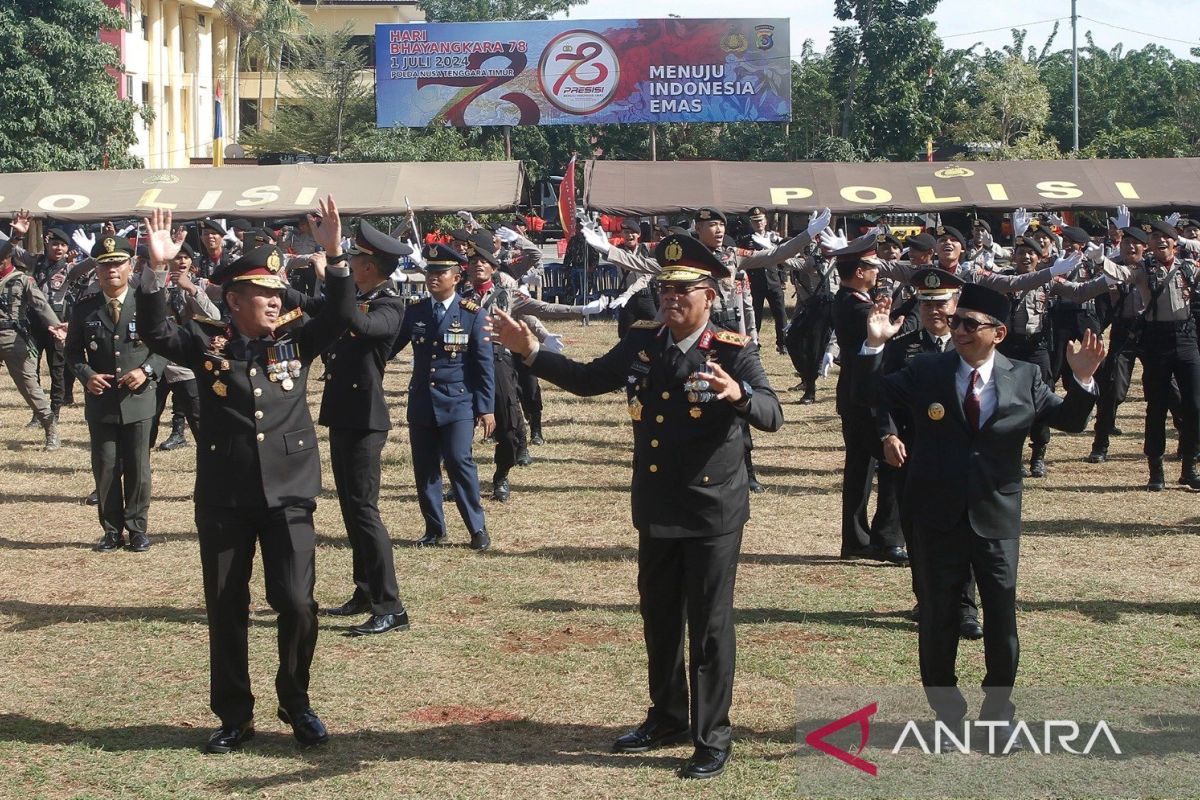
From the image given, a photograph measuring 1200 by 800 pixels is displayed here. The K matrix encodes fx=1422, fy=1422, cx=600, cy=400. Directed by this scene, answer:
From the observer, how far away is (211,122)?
2741 inches

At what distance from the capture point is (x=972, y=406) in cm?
600

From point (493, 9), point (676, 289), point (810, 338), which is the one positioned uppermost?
point (493, 9)

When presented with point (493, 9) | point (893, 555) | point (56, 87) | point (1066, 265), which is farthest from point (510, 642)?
point (493, 9)

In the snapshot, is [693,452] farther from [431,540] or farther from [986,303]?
[431,540]

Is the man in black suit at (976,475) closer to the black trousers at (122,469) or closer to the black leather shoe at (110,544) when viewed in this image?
the black trousers at (122,469)

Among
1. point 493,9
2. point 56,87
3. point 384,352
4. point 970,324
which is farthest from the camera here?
point 493,9

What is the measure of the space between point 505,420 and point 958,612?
258 inches

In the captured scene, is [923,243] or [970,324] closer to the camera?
[970,324]

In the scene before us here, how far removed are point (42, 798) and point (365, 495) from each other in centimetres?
269

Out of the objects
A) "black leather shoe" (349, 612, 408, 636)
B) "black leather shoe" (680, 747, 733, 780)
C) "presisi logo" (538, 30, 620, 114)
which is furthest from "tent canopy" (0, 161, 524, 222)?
"presisi logo" (538, 30, 620, 114)

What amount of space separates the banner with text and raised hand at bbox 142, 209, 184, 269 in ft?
139

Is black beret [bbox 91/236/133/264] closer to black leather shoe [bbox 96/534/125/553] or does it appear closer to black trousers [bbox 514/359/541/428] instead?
black leather shoe [bbox 96/534/125/553]

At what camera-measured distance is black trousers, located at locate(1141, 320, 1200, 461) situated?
12.2m

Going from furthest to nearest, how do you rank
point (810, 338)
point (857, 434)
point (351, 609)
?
point (810, 338) → point (857, 434) → point (351, 609)
